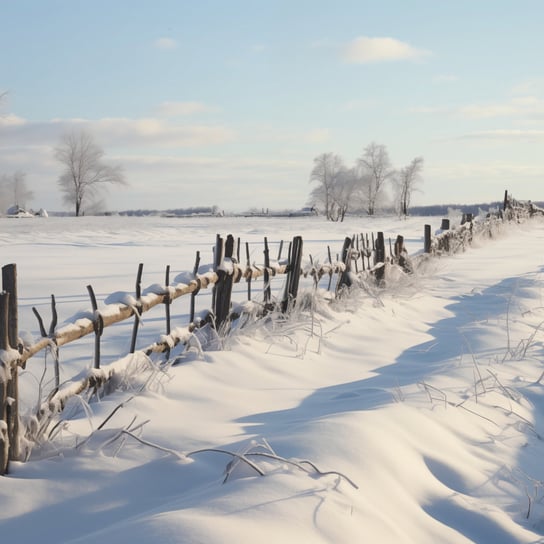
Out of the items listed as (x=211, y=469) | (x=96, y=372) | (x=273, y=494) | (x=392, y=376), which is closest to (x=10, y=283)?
(x=96, y=372)

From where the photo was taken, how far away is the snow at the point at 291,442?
2.10 meters

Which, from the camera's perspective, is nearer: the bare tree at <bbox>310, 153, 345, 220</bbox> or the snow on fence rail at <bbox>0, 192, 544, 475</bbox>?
the snow on fence rail at <bbox>0, 192, 544, 475</bbox>

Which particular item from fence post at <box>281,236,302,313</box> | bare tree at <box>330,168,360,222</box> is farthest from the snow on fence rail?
bare tree at <box>330,168,360,222</box>

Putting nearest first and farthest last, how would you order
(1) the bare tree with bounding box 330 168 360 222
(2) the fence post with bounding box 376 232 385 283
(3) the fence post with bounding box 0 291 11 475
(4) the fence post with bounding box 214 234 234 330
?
(3) the fence post with bounding box 0 291 11 475 → (4) the fence post with bounding box 214 234 234 330 → (2) the fence post with bounding box 376 232 385 283 → (1) the bare tree with bounding box 330 168 360 222

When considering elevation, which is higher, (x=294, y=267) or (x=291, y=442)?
(x=294, y=267)

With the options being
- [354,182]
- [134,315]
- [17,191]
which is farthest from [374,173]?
[134,315]

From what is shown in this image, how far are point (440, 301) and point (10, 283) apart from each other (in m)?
6.73

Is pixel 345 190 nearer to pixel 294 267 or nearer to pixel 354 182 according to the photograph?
pixel 354 182

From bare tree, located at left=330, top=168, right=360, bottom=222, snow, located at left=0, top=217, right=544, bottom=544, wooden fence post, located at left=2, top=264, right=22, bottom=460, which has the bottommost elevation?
snow, located at left=0, top=217, right=544, bottom=544

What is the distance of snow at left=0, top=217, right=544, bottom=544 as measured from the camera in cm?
210

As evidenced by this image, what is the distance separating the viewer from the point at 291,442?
2.62m

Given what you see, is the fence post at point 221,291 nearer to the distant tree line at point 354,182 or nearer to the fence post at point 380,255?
the fence post at point 380,255

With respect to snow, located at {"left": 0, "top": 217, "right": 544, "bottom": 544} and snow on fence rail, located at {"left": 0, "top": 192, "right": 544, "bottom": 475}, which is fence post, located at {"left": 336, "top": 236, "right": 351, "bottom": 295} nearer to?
snow on fence rail, located at {"left": 0, "top": 192, "right": 544, "bottom": 475}

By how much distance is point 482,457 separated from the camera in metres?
2.96
